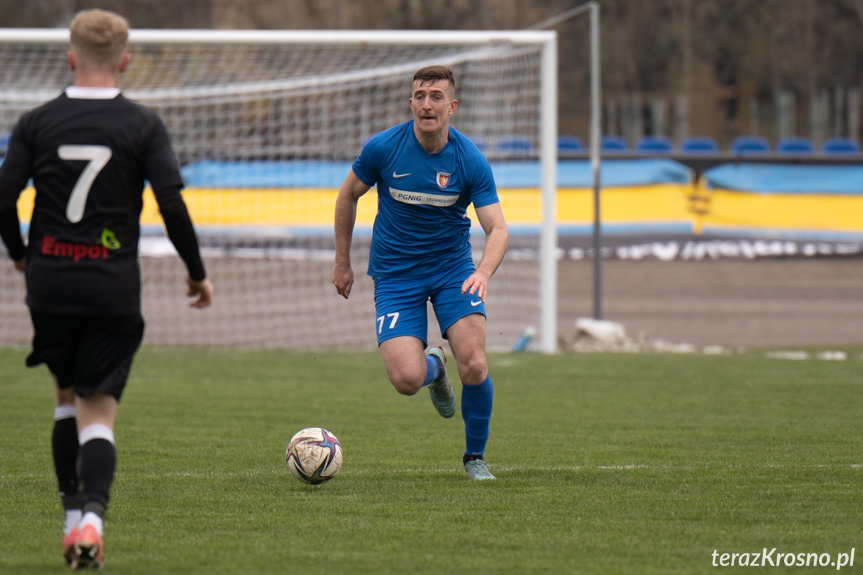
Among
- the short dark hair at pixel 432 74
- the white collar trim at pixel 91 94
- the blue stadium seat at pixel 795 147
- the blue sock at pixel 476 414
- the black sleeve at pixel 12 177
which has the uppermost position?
the short dark hair at pixel 432 74

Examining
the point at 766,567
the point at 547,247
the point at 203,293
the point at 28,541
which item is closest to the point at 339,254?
the point at 203,293

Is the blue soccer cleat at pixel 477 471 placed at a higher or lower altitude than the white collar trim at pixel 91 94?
lower

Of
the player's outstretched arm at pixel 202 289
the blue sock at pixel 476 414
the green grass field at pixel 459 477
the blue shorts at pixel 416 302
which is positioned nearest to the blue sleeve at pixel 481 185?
the blue shorts at pixel 416 302

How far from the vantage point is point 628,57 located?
3503cm

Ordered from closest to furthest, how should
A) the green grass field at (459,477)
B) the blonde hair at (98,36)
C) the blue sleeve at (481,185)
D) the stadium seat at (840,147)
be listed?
the blonde hair at (98,36)
the green grass field at (459,477)
the blue sleeve at (481,185)
the stadium seat at (840,147)

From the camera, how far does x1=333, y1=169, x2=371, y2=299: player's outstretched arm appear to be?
6.09 metres

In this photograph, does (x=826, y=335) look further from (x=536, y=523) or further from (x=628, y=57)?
(x=628, y=57)

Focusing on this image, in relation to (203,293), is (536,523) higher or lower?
lower

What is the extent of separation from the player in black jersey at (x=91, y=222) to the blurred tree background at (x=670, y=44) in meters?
26.4

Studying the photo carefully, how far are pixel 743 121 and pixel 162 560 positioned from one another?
34.9 meters

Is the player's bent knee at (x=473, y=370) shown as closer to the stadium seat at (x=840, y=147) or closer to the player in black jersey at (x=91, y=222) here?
the player in black jersey at (x=91, y=222)

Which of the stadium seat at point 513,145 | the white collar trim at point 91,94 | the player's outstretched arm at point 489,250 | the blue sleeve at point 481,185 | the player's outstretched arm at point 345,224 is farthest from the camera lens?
the stadium seat at point 513,145

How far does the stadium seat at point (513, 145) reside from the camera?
45.4ft

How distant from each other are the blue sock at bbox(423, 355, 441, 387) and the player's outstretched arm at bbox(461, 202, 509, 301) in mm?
642
